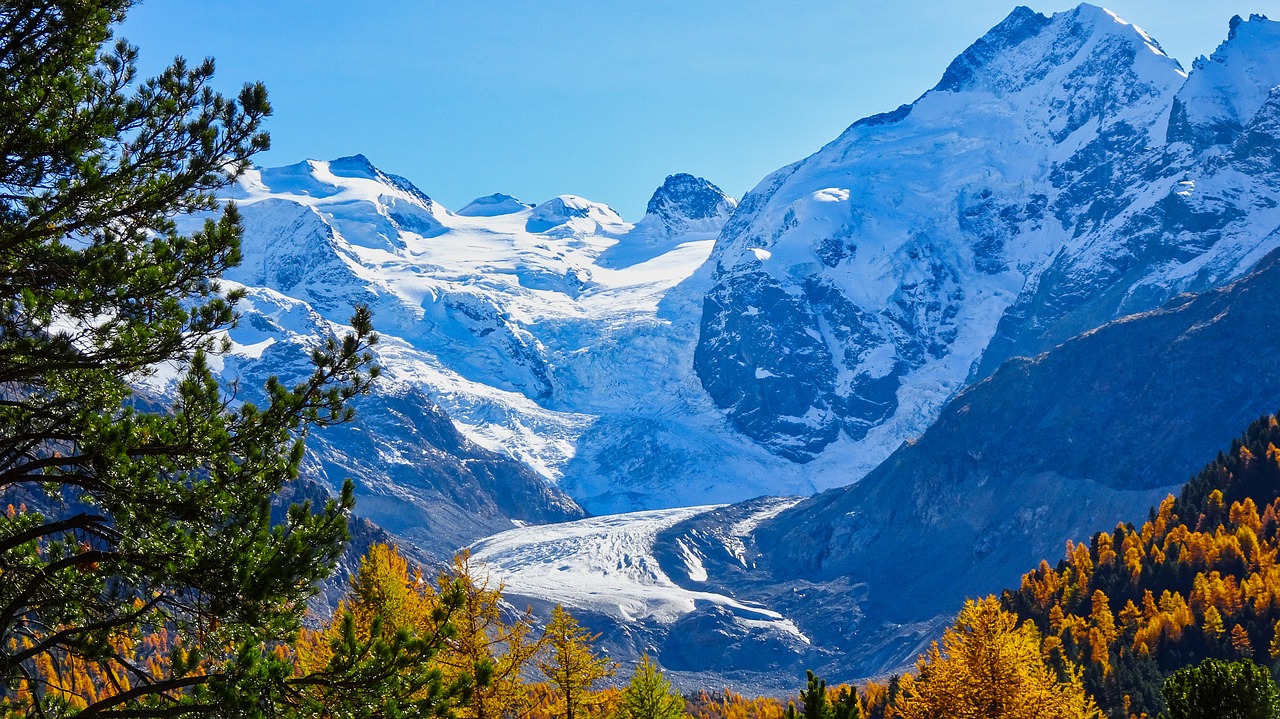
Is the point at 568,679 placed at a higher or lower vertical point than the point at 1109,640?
lower

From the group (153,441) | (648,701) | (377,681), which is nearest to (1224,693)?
(377,681)

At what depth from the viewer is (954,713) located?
30.1m

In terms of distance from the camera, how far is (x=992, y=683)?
98.8ft

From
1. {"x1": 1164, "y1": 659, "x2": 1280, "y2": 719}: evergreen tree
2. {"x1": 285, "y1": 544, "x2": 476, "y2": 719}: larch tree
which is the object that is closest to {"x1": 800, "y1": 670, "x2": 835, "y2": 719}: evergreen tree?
{"x1": 1164, "y1": 659, "x2": 1280, "y2": 719}: evergreen tree

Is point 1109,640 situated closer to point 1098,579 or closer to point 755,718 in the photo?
point 1098,579

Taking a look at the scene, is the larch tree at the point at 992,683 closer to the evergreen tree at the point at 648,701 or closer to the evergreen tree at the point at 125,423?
the evergreen tree at the point at 648,701

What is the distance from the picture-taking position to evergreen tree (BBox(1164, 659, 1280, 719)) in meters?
15.9

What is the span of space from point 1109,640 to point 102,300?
123298mm

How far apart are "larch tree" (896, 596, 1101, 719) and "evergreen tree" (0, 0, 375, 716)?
2043 centimetres

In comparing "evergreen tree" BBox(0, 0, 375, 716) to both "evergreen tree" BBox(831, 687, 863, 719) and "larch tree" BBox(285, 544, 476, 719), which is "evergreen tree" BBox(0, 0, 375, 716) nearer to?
"larch tree" BBox(285, 544, 476, 719)

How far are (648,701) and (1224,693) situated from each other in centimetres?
2119

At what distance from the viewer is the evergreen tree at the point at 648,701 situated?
34.8m

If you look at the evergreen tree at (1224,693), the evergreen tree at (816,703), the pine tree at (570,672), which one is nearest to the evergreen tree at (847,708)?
the evergreen tree at (816,703)

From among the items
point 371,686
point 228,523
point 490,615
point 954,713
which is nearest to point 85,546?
point 228,523
